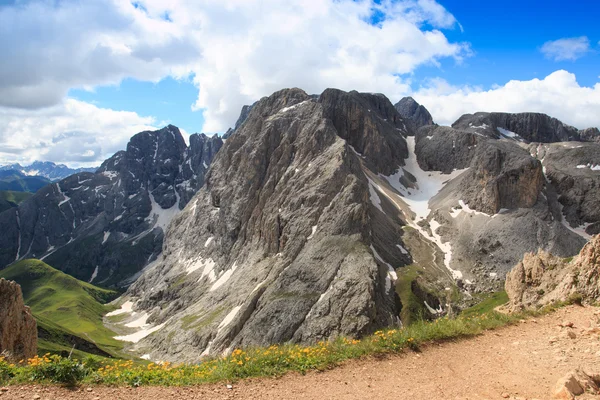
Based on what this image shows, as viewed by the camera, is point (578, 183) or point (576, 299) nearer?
point (576, 299)

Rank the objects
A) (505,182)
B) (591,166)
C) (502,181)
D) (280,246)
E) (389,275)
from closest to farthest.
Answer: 1. (389,275)
2. (280,246)
3. (505,182)
4. (502,181)
5. (591,166)

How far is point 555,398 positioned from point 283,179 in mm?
113894

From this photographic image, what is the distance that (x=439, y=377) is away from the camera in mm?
13648

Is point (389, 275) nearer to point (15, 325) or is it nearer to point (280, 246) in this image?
point (280, 246)

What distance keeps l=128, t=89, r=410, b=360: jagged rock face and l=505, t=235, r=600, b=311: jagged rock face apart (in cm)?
4604

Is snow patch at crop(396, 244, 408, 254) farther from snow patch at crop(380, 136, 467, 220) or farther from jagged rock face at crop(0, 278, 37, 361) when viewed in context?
jagged rock face at crop(0, 278, 37, 361)

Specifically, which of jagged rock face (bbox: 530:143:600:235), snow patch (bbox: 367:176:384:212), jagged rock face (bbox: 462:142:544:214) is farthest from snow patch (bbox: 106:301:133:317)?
jagged rock face (bbox: 530:143:600:235)

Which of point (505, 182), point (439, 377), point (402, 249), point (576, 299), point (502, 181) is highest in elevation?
point (502, 181)

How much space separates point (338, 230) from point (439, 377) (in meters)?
81.6

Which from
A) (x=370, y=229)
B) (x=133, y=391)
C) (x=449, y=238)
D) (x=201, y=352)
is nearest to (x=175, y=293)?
(x=201, y=352)

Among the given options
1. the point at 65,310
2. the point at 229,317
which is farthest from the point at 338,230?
the point at 65,310

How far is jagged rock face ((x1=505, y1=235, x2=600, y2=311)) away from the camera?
1959 centimetres

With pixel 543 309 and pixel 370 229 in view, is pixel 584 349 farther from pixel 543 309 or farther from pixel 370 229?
pixel 370 229

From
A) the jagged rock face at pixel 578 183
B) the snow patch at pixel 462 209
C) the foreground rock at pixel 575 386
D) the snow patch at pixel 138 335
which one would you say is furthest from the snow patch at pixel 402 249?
the foreground rock at pixel 575 386
